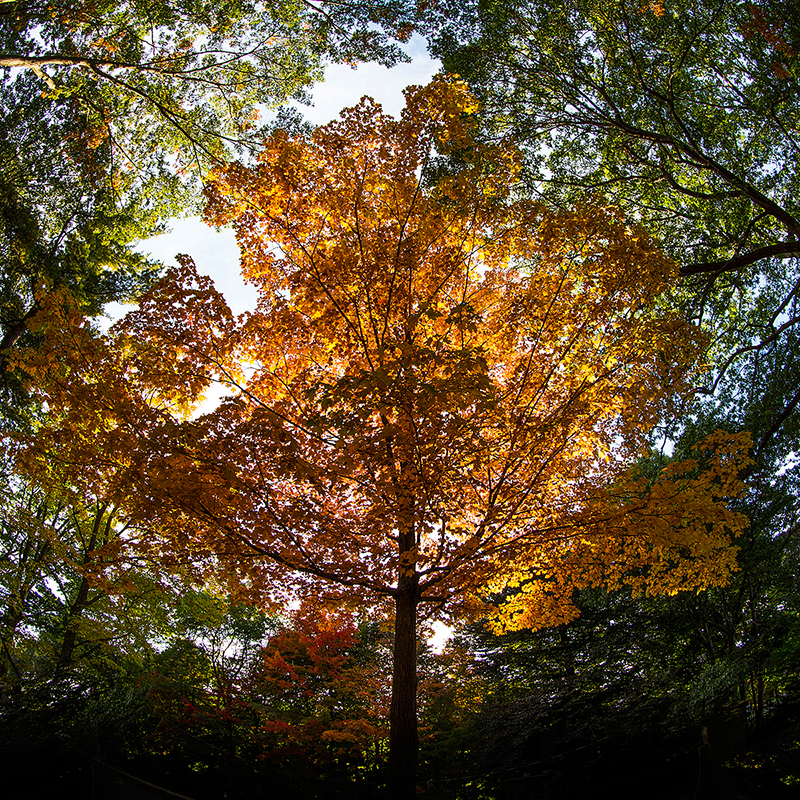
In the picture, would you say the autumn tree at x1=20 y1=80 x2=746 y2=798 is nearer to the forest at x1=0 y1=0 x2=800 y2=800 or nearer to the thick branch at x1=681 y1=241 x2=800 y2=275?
the forest at x1=0 y1=0 x2=800 y2=800

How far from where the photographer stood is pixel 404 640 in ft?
17.0

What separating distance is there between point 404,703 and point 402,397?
291 cm

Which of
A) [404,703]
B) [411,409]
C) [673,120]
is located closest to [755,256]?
[673,120]

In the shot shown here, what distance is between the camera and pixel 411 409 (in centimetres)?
430

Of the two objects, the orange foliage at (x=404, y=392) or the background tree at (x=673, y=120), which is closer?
the orange foliage at (x=404, y=392)

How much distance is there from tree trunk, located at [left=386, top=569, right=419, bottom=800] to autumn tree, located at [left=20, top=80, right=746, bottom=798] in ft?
0.06

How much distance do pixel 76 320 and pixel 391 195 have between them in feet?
10.4

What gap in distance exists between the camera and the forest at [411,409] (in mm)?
4660

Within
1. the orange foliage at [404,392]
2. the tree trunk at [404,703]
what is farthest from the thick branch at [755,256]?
the tree trunk at [404,703]

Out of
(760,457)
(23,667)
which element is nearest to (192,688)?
(23,667)

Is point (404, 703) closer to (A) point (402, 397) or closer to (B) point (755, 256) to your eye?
(A) point (402, 397)

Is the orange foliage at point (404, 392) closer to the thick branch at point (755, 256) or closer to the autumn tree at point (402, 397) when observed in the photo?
the autumn tree at point (402, 397)

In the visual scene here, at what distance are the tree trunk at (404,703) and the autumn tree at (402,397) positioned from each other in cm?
2

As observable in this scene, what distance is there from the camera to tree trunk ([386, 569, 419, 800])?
4578 millimetres
